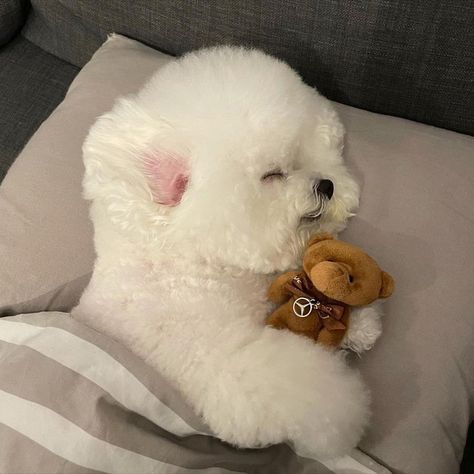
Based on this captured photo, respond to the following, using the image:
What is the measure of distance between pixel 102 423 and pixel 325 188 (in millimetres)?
507

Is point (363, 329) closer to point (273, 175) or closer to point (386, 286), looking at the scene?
point (386, 286)

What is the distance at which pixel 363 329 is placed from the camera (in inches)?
32.6

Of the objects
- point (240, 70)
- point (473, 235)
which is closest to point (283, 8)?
point (240, 70)

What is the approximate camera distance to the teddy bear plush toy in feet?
2.50

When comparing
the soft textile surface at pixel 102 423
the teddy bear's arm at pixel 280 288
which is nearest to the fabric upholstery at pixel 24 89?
the soft textile surface at pixel 102 423

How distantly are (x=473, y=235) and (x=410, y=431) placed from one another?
1.19ft

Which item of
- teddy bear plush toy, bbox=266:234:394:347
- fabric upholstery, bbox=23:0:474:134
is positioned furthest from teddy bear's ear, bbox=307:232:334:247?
fabric upholstery, bbox=23:0:474:134

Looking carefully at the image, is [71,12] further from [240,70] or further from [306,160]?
[306,160]

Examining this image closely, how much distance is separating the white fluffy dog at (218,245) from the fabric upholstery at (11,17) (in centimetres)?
89

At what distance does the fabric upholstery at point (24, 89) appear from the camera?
143 centimetres

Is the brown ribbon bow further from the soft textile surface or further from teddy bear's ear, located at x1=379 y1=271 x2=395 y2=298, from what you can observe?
the soft textile surface

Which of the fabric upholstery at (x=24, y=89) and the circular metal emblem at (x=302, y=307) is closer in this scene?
the circular metal emblem at (x=302, y=307)

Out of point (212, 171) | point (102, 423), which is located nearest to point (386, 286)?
point (212, 171)

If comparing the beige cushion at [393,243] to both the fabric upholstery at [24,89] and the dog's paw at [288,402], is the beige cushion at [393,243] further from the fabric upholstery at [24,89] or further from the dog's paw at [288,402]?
the fabric upholstery at [24,89]
